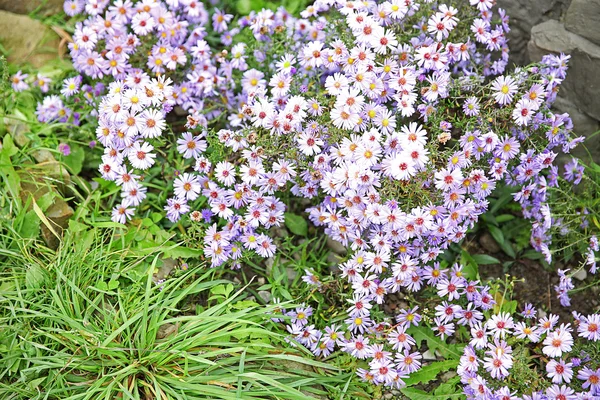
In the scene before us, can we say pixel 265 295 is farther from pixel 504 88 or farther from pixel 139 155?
pixel 504 88

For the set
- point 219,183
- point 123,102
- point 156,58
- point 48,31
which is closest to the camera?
point 123,102

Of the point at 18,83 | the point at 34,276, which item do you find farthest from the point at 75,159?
the point at 34,276

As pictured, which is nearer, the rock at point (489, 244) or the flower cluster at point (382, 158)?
the flower cluster at point (382, 158)

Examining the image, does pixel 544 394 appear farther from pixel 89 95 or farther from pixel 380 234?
pixel 89 95

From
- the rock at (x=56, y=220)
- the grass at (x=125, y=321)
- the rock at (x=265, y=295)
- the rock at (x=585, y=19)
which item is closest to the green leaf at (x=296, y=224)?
the grass at (x=125, y=321)

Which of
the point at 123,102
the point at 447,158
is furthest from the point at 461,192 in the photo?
the point at 123,102

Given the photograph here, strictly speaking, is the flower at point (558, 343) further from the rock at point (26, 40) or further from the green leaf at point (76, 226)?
the rock at point (26, 40)
